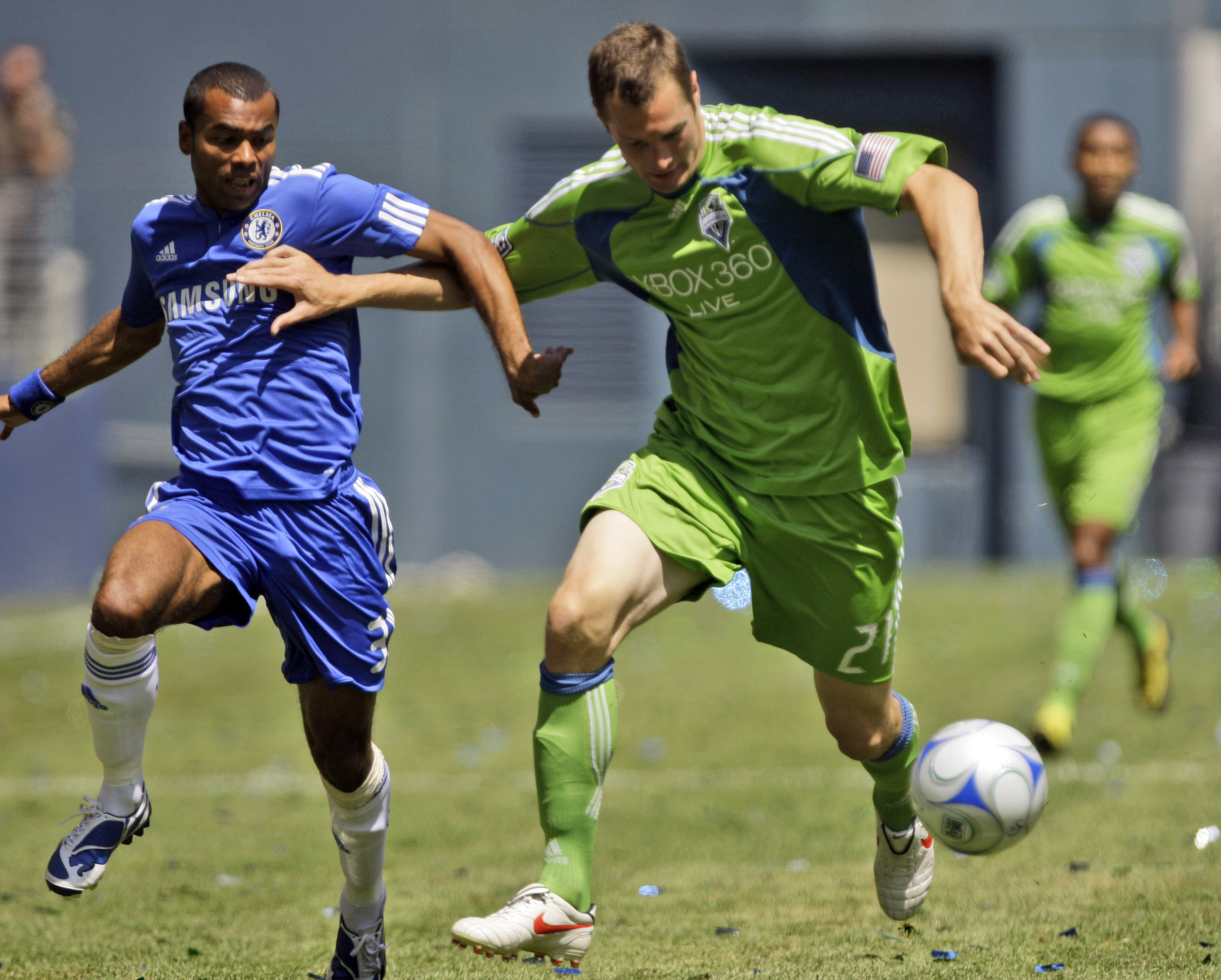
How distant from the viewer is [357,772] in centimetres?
430

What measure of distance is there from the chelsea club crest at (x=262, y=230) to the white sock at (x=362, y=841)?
143 cm

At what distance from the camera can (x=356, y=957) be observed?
433 cm

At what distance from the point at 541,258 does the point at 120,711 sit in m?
1.74

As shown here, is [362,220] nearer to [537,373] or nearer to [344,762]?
[537,373]

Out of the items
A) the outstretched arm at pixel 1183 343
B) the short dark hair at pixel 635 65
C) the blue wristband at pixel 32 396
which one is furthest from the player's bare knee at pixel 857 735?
the outstretched arm at pixel 1183 343

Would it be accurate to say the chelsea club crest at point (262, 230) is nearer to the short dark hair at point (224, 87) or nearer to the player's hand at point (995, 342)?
the short dark hair at point (224, 87)

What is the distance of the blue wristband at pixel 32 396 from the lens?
456 centimetres

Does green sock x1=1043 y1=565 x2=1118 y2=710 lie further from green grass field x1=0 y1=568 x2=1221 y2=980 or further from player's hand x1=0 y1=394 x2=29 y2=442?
player's hand x1=0 y1=394 x2=29 y2=442

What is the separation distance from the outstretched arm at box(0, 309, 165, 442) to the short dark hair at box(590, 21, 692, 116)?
4.67ft

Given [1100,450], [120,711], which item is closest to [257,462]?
[120,711]

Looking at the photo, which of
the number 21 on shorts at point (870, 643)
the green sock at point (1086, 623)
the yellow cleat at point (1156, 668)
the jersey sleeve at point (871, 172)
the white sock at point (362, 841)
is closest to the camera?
the jersey sleeve at point (871, 172)

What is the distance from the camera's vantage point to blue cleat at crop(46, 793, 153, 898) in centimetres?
386

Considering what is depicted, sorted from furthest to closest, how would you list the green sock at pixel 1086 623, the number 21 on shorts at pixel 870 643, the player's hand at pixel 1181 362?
the player's hand at pixel 1181 362, the green sock at pixel 1086 623, the number 21 on shorts at pixel 870 643

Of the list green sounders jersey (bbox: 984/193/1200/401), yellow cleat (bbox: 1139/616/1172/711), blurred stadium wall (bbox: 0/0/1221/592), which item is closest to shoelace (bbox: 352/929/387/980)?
yellow cleat (bbox: 1139/616/1172/711)
